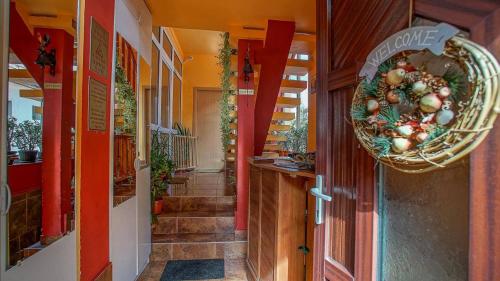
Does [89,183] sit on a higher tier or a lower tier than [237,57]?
lower

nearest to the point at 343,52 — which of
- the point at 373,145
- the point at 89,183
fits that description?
the point at 373,145

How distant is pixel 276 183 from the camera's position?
1.81 metres

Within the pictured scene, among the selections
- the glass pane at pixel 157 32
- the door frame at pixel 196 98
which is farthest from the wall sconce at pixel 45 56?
the door frame at pixel 196 98

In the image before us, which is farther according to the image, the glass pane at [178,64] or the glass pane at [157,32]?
the glass pane at [178,64]

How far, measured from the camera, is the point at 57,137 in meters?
1.27

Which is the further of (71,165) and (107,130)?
(107,130)

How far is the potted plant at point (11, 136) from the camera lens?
950 millimetres

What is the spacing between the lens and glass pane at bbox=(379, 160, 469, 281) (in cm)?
63

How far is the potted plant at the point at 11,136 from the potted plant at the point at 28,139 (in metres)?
0.02

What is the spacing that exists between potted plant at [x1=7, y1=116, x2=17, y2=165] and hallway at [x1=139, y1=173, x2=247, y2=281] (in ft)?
6.85

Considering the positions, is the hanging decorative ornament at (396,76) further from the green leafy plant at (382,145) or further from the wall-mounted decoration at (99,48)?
the wall-mounted decoration at (99,48)

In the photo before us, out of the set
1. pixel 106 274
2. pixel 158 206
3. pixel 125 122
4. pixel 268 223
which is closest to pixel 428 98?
pixel 268 223

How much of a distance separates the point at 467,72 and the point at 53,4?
5.22 ft

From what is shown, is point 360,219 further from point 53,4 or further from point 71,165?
point 53,4
